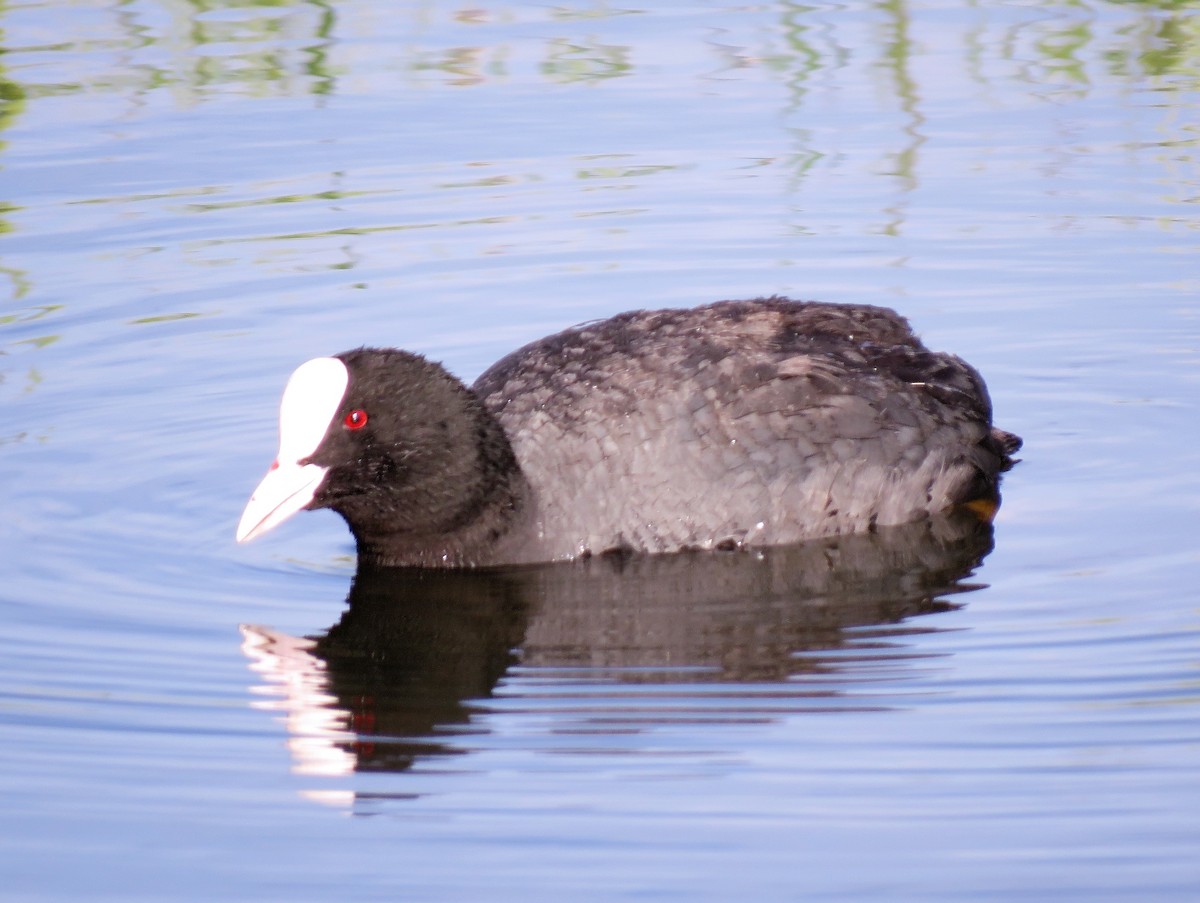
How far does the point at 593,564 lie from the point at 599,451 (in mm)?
376

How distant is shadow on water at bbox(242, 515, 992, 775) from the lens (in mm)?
5402

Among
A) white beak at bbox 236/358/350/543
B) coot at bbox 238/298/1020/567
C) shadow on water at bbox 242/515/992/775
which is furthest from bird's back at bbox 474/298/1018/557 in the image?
white beak at bbox 236/358/350/543

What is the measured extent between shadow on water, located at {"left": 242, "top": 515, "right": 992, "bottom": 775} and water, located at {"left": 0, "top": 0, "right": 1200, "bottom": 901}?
20mm

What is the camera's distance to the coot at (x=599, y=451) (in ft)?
21.9

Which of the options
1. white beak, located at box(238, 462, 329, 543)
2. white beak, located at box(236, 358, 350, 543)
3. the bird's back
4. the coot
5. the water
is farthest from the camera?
the bird's back

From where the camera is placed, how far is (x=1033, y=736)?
5078mm

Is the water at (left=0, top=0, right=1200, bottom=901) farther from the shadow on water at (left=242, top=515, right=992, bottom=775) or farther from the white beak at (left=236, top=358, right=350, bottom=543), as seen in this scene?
the white beak at (left=236, top=358, right=350, bottom=543)

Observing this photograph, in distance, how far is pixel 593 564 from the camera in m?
6.79

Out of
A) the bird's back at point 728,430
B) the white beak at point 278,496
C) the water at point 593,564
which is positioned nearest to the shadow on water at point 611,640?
the water at point 593,564

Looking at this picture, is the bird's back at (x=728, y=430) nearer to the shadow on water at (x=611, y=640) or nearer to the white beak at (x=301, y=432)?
the shadow on water at (x=611, y=640)

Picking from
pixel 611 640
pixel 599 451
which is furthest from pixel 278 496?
pixel 611 640

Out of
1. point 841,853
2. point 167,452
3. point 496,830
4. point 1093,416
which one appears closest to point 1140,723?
point 841,853

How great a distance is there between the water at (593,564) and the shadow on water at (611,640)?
0.07 feet

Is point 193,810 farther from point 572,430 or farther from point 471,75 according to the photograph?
point 471,75
